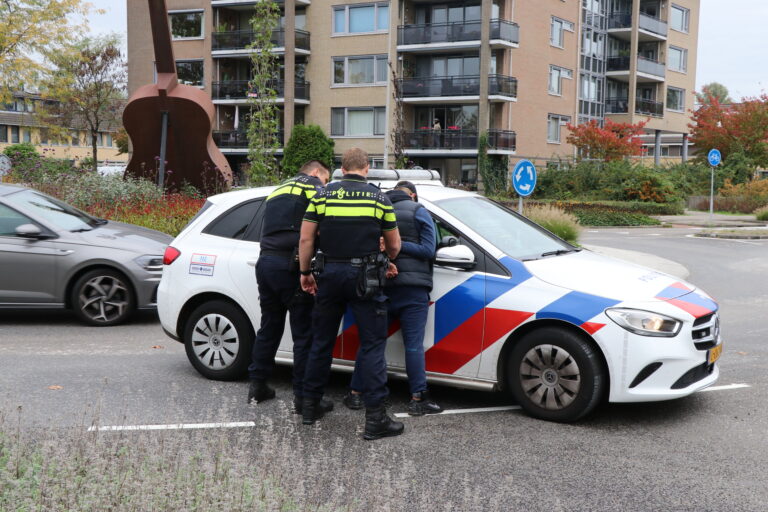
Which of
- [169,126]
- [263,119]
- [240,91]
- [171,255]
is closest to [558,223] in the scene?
[263,119]

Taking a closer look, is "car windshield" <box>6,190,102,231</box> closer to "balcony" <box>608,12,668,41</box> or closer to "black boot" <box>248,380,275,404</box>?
"black boot" <box>248,380,275,404</box>

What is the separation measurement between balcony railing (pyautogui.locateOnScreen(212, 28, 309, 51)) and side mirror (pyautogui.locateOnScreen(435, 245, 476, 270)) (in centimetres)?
4161

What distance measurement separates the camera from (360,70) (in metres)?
45.2

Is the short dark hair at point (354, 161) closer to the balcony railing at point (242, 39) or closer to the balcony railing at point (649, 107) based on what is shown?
the balcony railing at point (242, 39)

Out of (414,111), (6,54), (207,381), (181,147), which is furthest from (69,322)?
(414,111)

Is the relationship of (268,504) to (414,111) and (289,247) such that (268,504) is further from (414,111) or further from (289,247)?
(414,111)

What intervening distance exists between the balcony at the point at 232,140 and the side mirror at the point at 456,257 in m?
41.0

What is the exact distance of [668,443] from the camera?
5453mm

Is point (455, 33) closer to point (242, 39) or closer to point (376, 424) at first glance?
point (242, 39)

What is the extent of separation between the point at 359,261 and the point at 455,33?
38.9 meters

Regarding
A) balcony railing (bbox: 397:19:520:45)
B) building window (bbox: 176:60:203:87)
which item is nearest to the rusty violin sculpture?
balcony railing (bbox: 397:19:520:45)

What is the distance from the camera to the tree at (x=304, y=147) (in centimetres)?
4266

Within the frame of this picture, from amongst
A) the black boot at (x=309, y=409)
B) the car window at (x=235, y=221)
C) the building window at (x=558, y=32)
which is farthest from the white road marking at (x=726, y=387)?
the building window at (x=558, y=32)

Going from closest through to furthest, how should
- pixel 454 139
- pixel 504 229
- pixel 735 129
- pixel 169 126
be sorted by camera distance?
pixel 504 229
pixel 169 126
pixel 454 139
pixel 735 129
